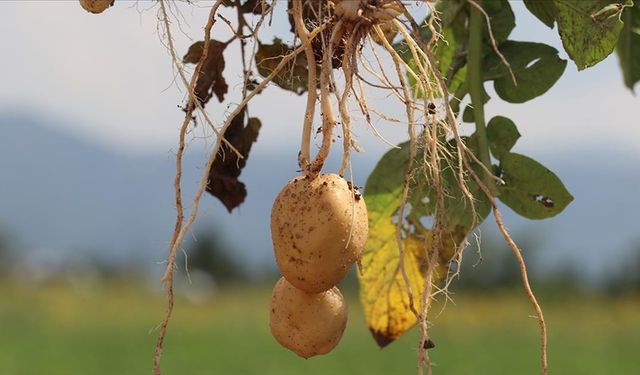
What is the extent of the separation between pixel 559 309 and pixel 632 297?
3.26 ft

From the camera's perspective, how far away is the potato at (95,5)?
33.1 inches

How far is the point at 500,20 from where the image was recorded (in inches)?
44.9

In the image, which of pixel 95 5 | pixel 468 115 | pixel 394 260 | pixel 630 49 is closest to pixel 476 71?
pixel 468 115

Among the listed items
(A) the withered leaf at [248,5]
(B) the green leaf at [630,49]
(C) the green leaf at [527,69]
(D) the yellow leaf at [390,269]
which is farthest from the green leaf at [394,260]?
(B) the green leaf at [630,49]

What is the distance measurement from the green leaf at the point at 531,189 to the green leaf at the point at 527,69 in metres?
0.09

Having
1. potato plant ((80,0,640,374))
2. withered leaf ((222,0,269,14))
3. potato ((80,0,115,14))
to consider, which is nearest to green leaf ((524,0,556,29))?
potato plant ((80,0,640,374))

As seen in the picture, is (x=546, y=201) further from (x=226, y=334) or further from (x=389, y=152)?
(x=226, y=334)

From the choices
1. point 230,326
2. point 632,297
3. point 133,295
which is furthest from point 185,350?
point 632,297

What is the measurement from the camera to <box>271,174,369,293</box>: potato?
0.79m

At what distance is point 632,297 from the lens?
12.4 m

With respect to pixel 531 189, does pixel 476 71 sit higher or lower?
higher

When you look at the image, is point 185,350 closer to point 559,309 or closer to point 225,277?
point 559,309

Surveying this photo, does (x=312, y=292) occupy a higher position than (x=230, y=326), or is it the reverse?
(x=312, y=292)

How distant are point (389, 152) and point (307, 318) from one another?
34 centimetres
